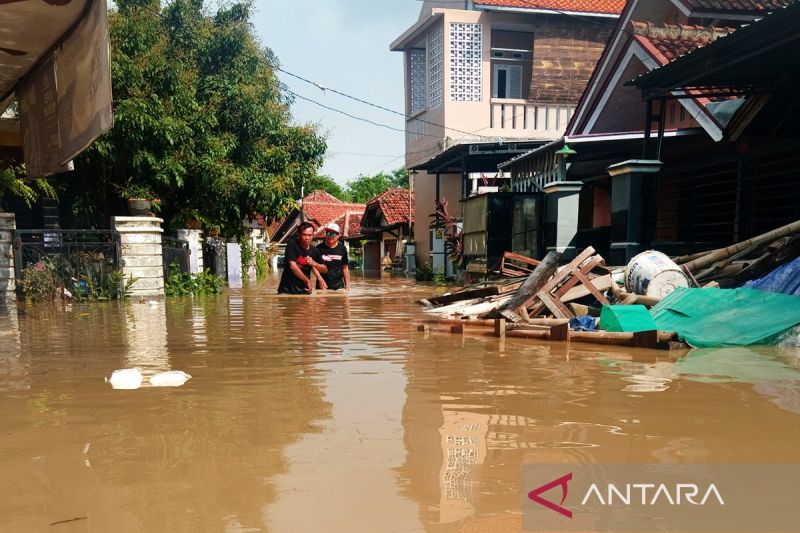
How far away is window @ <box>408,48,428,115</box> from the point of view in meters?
22.1

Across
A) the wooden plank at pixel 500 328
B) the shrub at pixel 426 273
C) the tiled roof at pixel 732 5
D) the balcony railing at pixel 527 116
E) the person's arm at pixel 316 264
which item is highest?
the tiled roof at pixel 732 5

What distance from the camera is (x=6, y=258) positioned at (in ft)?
37.8

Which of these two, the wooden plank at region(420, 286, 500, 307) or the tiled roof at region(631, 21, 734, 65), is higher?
the tiled roof at region(631, 21, 734, 65)

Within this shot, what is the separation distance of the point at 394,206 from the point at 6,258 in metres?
21.7

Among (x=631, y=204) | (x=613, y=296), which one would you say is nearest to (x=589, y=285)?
(x=613, y=296)

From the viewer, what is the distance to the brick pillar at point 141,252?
1230cm

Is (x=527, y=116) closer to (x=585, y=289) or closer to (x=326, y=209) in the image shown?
(x=585, y=289)

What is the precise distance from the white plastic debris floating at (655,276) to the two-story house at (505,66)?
11623 mm

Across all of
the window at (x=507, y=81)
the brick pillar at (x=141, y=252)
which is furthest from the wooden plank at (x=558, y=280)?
the window at (x=507, y=81)

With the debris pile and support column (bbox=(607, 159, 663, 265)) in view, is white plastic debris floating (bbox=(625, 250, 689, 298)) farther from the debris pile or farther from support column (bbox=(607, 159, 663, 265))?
support column (bbox=(607, 159, 663, 265))

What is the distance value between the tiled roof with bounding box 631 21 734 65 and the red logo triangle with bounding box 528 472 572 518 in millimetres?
10927

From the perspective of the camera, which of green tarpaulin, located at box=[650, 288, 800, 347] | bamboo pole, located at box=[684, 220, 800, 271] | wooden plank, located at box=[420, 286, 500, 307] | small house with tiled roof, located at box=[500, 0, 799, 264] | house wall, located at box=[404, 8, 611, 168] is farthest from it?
house wall, located at box=[404, 8, 611, 168]

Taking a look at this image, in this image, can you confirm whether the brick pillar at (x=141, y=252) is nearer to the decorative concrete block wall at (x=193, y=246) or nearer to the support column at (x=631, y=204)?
the decorative concrete block wall at (x=193, y=246)

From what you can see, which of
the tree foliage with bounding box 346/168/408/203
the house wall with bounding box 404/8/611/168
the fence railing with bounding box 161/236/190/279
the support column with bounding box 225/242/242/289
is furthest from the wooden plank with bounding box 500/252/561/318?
the tree foliage with bounding box 346/168/408/203
